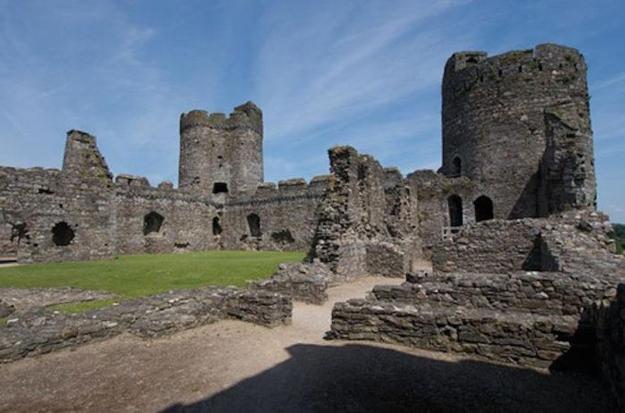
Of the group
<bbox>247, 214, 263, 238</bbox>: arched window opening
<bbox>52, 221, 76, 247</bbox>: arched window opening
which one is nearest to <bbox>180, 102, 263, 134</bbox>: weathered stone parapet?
<bbox>247, 214, 263, 238</bbox>: arched window opening

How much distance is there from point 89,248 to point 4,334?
12710 mm

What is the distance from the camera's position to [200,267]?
12891mm

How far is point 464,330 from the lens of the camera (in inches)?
200

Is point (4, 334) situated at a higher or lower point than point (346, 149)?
lower

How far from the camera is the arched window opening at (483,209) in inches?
898

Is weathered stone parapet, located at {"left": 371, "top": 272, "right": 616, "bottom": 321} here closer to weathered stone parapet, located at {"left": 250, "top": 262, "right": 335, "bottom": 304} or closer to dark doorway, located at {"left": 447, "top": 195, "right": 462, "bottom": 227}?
weathered stone parapet, located at {"left": 250, "top": 262, "right": 335, "bottom": 304}

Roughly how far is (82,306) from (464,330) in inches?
284

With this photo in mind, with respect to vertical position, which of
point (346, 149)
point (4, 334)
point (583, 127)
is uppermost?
point (583, 127)

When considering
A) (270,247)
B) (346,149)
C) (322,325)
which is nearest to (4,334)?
(322,325)

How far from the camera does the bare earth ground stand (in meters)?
3.76

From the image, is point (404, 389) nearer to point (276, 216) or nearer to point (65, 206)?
point (65, 206)

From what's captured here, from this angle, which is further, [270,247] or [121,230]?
[270,247]

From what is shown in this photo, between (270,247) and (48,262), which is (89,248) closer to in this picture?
(48,262)

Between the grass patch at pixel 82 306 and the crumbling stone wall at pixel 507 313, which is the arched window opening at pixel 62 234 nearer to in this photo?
the grass patch at pixel 82 306
